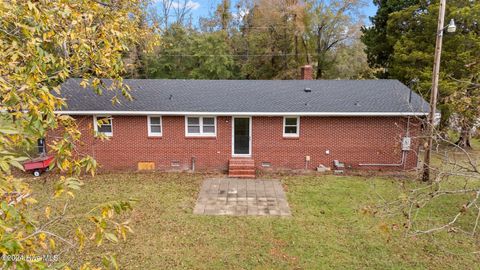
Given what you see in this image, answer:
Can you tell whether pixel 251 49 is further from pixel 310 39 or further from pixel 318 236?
pixel 318 236

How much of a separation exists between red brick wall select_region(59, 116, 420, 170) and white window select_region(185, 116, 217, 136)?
0.20m

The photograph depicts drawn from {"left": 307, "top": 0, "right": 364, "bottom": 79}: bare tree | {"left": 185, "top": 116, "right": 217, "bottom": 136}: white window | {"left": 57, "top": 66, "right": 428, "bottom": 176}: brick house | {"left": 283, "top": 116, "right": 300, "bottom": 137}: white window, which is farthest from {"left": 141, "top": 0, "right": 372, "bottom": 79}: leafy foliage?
{"left": 185, "top": 116, "right": 217, "bottom": 136}: white window

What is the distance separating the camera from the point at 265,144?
14000mm

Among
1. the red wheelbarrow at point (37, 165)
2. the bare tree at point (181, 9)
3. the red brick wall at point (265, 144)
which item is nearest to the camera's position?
the red wheelbarrow at point (37, 165)

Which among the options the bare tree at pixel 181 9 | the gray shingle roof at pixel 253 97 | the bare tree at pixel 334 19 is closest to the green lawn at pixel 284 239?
the gray shingle roof at pixel 253 97

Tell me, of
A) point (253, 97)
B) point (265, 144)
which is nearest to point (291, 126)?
point (265, 144)

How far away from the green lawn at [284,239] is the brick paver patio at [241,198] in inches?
14.1

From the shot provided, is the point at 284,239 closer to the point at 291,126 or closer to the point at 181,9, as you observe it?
the point at 291,126

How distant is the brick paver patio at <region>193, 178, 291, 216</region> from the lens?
9555mm

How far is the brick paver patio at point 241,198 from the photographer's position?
31.3 feet

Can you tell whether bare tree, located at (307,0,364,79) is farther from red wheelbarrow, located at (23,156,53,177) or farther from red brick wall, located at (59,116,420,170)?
red wheelbarrow, located at (23,156,53,177)

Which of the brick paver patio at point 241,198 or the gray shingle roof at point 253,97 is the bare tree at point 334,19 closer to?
the gray shingle roof at point 253,97

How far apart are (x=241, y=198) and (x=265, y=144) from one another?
3959 mm

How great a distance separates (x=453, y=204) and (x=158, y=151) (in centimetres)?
1152
